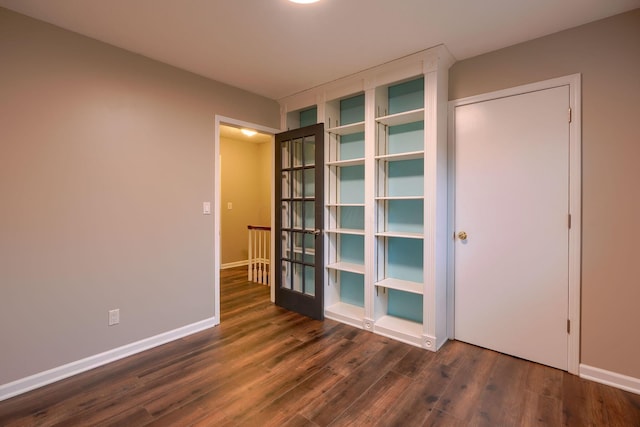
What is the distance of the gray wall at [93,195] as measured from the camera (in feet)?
6.51

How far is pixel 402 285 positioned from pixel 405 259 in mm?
285

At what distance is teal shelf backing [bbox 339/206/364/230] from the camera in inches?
131

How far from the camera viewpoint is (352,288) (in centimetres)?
345

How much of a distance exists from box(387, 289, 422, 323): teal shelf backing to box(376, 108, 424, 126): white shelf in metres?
1.70

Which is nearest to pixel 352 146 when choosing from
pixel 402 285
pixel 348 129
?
pixel 348 129

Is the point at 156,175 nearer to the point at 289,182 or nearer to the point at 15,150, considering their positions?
the point at 15,150

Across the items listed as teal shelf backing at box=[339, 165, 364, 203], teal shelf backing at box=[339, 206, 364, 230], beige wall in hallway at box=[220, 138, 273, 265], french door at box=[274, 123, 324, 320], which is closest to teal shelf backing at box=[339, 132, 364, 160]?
teal shelf backing at box=[339, 165, 364, 203]

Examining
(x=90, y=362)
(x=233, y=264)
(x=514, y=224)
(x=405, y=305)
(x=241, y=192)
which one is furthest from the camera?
(x=241, y=192)

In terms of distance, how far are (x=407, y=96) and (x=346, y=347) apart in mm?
2407

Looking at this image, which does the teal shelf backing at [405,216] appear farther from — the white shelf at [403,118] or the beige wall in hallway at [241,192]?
the beige wall in hallway at [241,192]

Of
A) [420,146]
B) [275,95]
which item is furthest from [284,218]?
[420,146]

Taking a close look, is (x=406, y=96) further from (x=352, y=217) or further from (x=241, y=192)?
(x=241, y=192)

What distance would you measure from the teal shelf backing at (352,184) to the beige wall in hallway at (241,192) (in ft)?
10.5

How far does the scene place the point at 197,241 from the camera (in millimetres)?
2959
